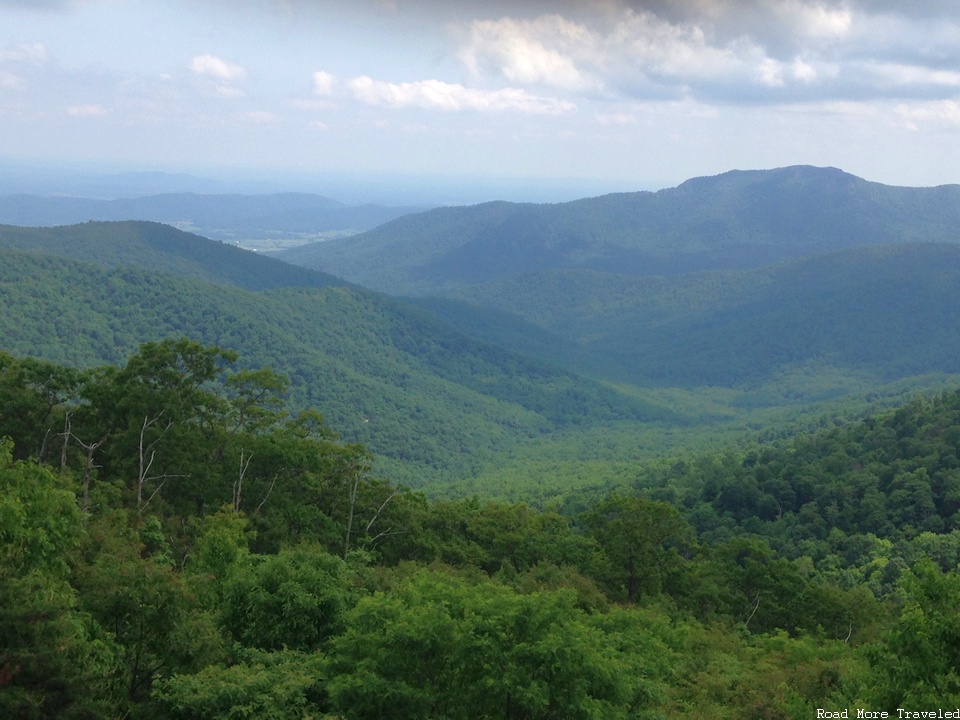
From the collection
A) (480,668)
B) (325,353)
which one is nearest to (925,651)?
(480,668)

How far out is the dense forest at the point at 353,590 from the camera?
57.2 ft

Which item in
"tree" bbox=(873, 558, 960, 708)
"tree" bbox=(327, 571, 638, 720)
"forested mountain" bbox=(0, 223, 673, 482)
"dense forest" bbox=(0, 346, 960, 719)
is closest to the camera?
"tree" bbox=(873, 558, 960, 708)

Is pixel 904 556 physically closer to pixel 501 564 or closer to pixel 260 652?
pixel 501 564

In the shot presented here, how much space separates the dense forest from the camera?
17422 mm

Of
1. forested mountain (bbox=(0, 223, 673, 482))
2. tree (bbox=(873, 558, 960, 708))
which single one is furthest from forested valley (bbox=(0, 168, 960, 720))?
forested mountain (bbox=(0, 223, 673, 482))

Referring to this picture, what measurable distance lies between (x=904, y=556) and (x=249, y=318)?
132 meters

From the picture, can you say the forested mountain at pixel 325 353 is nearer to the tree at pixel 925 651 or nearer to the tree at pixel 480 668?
the tree at pixel 480 668

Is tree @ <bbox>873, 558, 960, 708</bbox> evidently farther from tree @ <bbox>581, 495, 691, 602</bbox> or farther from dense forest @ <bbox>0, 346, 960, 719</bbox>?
tree @ <bbox>581, 495, 691, 602</bbox>

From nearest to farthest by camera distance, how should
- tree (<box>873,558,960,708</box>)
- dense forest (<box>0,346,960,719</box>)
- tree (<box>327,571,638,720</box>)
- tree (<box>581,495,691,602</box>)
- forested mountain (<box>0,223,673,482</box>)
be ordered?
tree (<box>873,558,960,708</box>), dense forest (<box>0,346,960,719</box>), tree (<box>327,571,638,720</box>), tree (<box>581,495,691,602</box>), forested mountain (<box>0,223,673,482</box>)

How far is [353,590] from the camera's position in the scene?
2723cm

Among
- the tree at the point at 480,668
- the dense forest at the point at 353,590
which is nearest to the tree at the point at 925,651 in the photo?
the dense forest at the point at 353,590

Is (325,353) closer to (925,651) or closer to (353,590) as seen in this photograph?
(353,590)

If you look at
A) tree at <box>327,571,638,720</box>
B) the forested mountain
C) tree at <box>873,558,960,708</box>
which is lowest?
the forested mountain

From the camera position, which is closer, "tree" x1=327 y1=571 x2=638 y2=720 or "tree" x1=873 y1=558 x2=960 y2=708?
"tree" x1=873 y1=558 x2=960 y2=708
